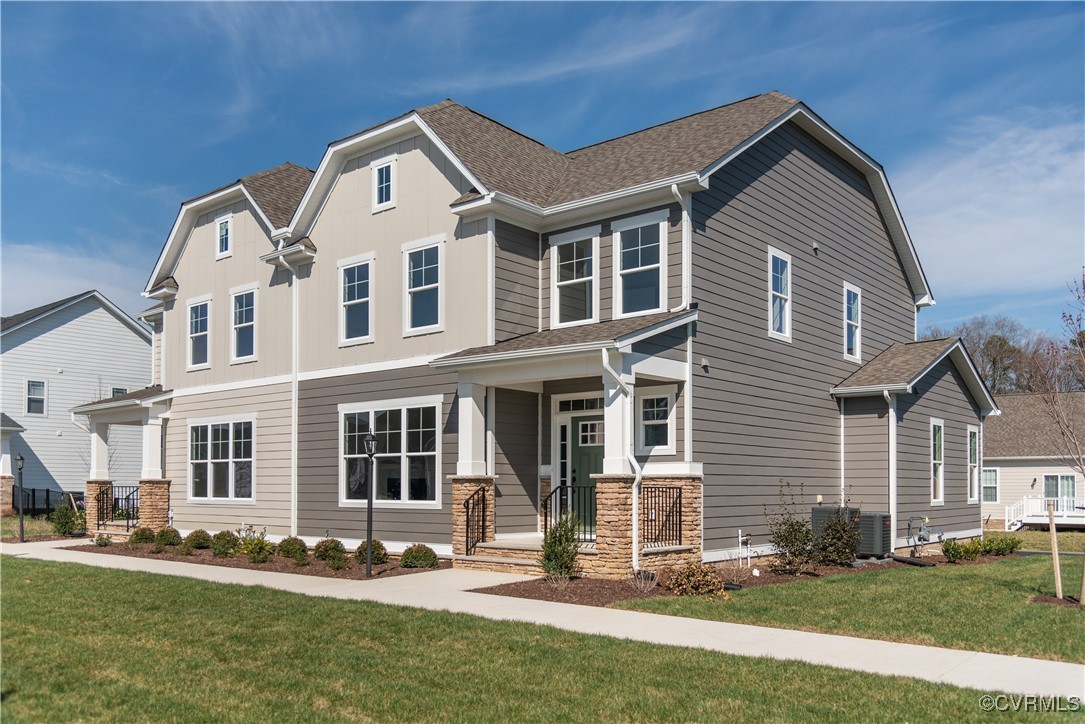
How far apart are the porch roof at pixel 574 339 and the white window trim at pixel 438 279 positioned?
0.95 metres

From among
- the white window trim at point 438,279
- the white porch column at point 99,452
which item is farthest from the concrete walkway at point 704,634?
the white porch column at point 99,452

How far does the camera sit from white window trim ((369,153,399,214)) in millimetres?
17781

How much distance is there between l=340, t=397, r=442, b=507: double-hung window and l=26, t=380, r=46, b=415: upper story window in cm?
2261

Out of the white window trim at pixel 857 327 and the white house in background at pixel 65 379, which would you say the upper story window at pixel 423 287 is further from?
the white house in background at pixel 65 379

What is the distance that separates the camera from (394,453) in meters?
17.2

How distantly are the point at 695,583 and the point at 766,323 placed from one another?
6505 mm

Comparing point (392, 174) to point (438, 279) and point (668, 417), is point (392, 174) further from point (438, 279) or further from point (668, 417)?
point (668, 417)

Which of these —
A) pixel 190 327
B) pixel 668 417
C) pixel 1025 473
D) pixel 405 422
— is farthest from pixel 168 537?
pixel 1025 473

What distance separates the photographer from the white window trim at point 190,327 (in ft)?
72.6

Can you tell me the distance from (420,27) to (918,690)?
12.9 m

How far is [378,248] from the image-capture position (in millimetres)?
17938

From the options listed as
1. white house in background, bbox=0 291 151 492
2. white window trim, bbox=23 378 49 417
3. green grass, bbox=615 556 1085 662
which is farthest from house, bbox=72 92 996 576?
white window trim, bbox=23 378 49 417

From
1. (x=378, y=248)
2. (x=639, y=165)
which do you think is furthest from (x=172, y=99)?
(x=639, y=165)

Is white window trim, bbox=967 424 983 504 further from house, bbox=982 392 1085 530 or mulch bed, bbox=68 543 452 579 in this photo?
mulch bed, bbox=68 543 452 579
